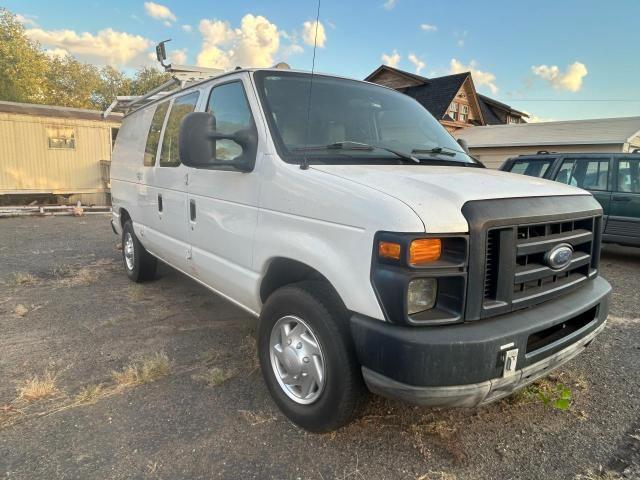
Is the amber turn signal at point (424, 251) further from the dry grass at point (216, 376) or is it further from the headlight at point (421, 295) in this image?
the dry grass at point (216, 376)

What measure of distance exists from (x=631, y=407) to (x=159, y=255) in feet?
13.8

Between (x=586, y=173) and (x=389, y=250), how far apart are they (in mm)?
7110

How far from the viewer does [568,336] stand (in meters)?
2.37

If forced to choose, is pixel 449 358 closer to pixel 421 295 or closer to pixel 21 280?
pixel 421 295

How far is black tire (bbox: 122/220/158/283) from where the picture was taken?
523cm

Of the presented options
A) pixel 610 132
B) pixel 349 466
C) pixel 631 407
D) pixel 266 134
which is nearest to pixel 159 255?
pixel 266 134

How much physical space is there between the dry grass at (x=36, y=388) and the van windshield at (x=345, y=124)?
2207 millimetres

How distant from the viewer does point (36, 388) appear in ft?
9.37

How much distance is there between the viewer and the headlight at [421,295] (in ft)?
6.46

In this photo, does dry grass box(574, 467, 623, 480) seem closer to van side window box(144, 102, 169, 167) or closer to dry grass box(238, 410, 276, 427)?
dry grass box(238, 410, 276, 427)

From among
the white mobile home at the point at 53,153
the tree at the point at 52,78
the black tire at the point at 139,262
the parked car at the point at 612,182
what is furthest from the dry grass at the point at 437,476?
the tree at the point at 52,78

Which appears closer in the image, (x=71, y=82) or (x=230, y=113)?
(x=230, y=113)

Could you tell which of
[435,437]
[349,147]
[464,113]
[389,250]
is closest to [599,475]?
[435,437]

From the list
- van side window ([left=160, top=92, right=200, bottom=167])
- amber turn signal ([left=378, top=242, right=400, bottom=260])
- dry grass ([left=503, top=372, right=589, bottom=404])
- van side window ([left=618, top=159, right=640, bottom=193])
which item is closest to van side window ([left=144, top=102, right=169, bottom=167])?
van side window ([left=160, top=92, right=200, bottom=167])
